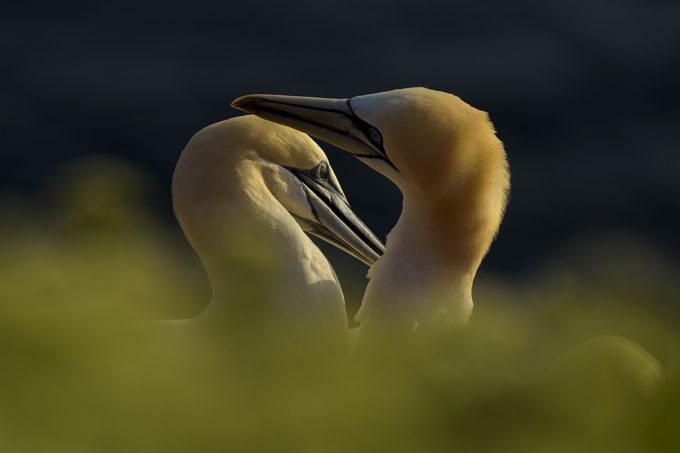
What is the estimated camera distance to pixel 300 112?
5656 mm

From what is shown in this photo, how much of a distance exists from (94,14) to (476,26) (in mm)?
3360

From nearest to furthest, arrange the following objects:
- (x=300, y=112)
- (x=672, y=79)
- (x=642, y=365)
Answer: (x=642, y=365)
(x=300, y=112)
(x=672, y=79)

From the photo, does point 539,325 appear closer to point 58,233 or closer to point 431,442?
point 431,442

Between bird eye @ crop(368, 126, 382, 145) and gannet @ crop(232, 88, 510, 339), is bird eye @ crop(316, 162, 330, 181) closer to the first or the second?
bird eye @ crop(368, 126, 382, 145)

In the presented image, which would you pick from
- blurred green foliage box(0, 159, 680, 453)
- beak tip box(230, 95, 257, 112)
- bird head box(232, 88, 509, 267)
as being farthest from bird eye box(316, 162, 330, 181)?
blurred green foliage box(0, 159, 680, 453)

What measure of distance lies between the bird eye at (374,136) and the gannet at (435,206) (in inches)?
3.9

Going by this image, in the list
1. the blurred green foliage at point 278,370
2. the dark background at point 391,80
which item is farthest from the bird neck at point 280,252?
the dark background at point 391,80

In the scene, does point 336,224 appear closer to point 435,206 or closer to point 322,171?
point 322,171

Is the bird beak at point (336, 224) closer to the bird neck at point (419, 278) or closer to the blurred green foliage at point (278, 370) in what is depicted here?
the bird neck at point (419, 278)

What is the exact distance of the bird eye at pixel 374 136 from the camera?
17.2 ft

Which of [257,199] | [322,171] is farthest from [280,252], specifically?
[322,171]

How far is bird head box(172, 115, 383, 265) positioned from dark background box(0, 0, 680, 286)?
589 cm

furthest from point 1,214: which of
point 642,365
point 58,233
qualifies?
point 642,365

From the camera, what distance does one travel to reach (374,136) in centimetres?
529
